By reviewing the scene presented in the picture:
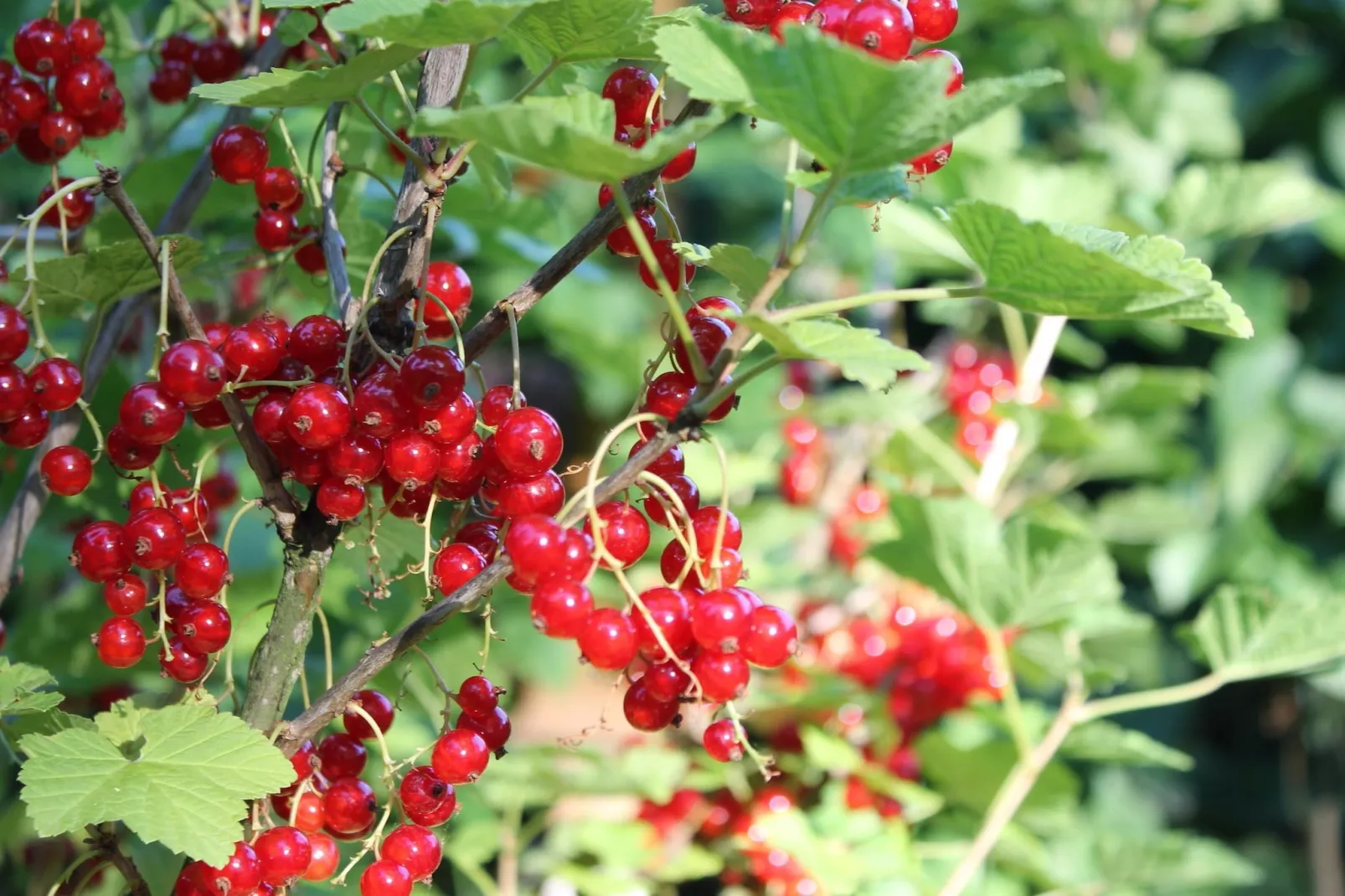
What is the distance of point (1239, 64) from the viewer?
1.96m

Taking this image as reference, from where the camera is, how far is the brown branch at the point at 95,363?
0.69 meters

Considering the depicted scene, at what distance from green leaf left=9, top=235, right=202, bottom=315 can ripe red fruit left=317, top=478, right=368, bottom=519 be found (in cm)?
14

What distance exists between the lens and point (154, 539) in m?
0.52

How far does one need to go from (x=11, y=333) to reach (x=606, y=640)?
31 centimetres

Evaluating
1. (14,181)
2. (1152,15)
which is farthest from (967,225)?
(1152,15)

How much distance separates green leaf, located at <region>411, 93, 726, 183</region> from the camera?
377 millimetres

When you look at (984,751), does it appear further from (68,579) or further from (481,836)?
(68,579)

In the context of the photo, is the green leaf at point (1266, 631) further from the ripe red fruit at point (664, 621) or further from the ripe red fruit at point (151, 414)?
the ripe red fruit at point (151, 414)

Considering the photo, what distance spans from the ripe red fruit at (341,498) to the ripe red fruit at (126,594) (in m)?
0.11

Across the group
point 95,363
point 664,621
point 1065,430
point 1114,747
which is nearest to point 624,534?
point 664,621

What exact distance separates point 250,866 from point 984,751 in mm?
795

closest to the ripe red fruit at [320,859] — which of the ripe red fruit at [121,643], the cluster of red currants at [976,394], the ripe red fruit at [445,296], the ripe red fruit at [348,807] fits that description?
the ripe red fruit at [348,807]

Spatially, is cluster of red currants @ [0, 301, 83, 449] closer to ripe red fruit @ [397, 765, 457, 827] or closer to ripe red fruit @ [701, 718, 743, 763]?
ripe red fruit @ [397, 765, 457, 827]

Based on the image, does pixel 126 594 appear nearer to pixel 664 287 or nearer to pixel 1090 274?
pixel 664 287
